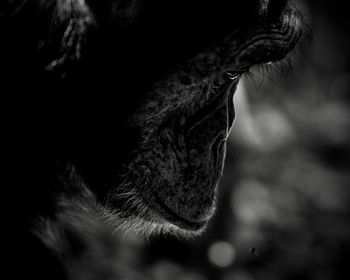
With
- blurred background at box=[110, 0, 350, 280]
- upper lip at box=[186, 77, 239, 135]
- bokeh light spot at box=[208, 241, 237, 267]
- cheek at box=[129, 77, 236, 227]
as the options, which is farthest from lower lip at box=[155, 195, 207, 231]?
bokeh light spot at box=[208, 241, 237, 267]

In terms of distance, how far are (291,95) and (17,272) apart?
4.28 metres

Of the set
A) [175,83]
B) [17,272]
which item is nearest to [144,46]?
[175,83]

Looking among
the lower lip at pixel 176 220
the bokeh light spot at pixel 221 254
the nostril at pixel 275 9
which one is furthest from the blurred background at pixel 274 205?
the nostril at pixel 275 9

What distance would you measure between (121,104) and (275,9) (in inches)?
18.9

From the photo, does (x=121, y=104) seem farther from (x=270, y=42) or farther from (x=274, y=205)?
(x=274, y=205)

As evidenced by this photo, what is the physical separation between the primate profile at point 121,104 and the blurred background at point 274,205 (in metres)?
1.47

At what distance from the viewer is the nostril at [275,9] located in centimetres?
172

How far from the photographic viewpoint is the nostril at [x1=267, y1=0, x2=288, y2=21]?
67.6 inches

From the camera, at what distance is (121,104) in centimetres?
174

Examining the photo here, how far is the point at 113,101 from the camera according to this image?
1.73 metres

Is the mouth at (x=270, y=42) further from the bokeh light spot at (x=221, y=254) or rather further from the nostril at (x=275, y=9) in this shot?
the bokeh light spot at (x=221, y=254)

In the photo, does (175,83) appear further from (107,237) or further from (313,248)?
(313,248)

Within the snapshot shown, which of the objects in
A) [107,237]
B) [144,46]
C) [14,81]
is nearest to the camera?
[14,81]

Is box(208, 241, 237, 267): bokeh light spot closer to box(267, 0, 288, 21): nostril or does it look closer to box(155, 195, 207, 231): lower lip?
box(155, 195, 207, 231): lower lip
